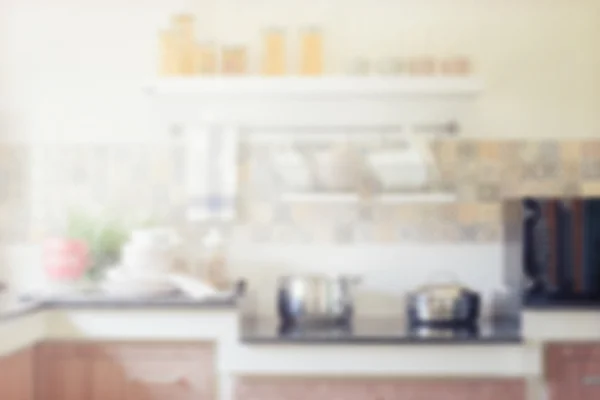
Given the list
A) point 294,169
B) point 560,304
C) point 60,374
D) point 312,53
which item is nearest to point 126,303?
point 60,374

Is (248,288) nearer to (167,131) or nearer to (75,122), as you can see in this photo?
(167,131)

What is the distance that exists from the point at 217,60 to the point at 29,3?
2.89 feet

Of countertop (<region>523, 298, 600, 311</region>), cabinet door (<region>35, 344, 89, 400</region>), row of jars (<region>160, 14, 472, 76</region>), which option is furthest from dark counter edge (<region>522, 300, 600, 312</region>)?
cabinet door (<region>35, 344, 89, 400</region>)

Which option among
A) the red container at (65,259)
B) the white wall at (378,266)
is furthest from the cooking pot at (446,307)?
the red container at (65,259)

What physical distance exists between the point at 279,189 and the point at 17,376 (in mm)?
1338

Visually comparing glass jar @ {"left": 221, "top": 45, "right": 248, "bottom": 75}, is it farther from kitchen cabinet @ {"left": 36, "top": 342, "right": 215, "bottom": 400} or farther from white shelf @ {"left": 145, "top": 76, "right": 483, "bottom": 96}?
kitchen cabinet @ {"left": 36, "top": 342, "right": 215, "bottom": 400}

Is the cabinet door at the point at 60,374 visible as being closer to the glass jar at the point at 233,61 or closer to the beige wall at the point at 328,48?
the beige wall at the point at 328,48

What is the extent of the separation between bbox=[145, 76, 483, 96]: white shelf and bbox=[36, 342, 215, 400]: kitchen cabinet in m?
1.06

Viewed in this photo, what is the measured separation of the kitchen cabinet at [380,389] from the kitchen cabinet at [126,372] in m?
0.18

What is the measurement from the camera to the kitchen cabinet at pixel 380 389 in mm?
2873

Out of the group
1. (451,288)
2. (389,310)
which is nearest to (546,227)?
(451,288)

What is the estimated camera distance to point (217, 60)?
11.6 feet

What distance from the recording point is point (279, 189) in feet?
11.7

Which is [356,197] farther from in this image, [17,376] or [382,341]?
[17,376]
